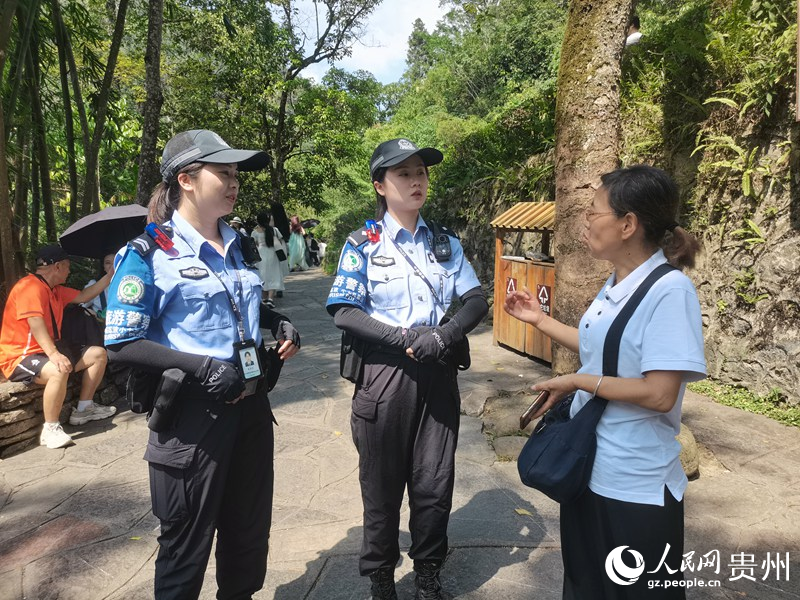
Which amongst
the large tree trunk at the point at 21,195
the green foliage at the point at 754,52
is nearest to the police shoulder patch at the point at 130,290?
the large tree trunk at the point at 21,195

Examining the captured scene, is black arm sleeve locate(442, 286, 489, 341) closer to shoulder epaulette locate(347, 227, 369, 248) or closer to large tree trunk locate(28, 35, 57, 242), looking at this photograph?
shoulder epaulette locate(347, 227, 369, 248)

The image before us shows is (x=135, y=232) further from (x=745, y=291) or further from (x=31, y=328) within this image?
(x=745, y=291)

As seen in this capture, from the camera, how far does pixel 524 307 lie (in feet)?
7.34

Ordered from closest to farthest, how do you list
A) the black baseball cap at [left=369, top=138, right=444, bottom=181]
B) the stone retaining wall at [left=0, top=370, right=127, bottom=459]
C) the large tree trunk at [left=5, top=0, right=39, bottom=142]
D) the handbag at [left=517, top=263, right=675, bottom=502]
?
the handbag at [left=517, top=263, right=675, bottom=502] < the black baseball cap at [left=369, top=138, right=444, bottom=181] < the stone retaining wall at [left=0, top=370, right=127, bottom=459] < the large tree trunk at [left=5, top=0, right=39, bottom=142]

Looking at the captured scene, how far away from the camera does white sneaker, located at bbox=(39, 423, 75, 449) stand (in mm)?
4680

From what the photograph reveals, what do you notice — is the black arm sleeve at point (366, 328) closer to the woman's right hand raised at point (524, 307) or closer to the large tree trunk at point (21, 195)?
the woman's right hand raised at point (524, 307)

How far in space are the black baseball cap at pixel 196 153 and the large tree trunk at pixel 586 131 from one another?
279cm

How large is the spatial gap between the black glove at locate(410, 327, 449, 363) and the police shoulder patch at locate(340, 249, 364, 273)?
441 mm

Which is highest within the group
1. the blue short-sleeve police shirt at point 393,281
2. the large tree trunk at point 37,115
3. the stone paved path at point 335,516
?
the large tree trunk at point 37,115

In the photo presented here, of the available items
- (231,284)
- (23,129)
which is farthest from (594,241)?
(23,129)

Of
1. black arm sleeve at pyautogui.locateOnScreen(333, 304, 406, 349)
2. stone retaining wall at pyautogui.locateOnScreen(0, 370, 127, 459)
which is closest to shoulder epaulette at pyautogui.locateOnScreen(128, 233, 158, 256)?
black arm sleeve at pyautogui.locateOnScreen(333, 304, 406, 349)

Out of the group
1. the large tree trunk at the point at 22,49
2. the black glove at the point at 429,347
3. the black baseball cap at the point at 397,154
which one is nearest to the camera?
the black glove at the point at 429,347

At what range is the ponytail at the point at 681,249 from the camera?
6.20ft

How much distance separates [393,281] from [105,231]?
1.93 meters
